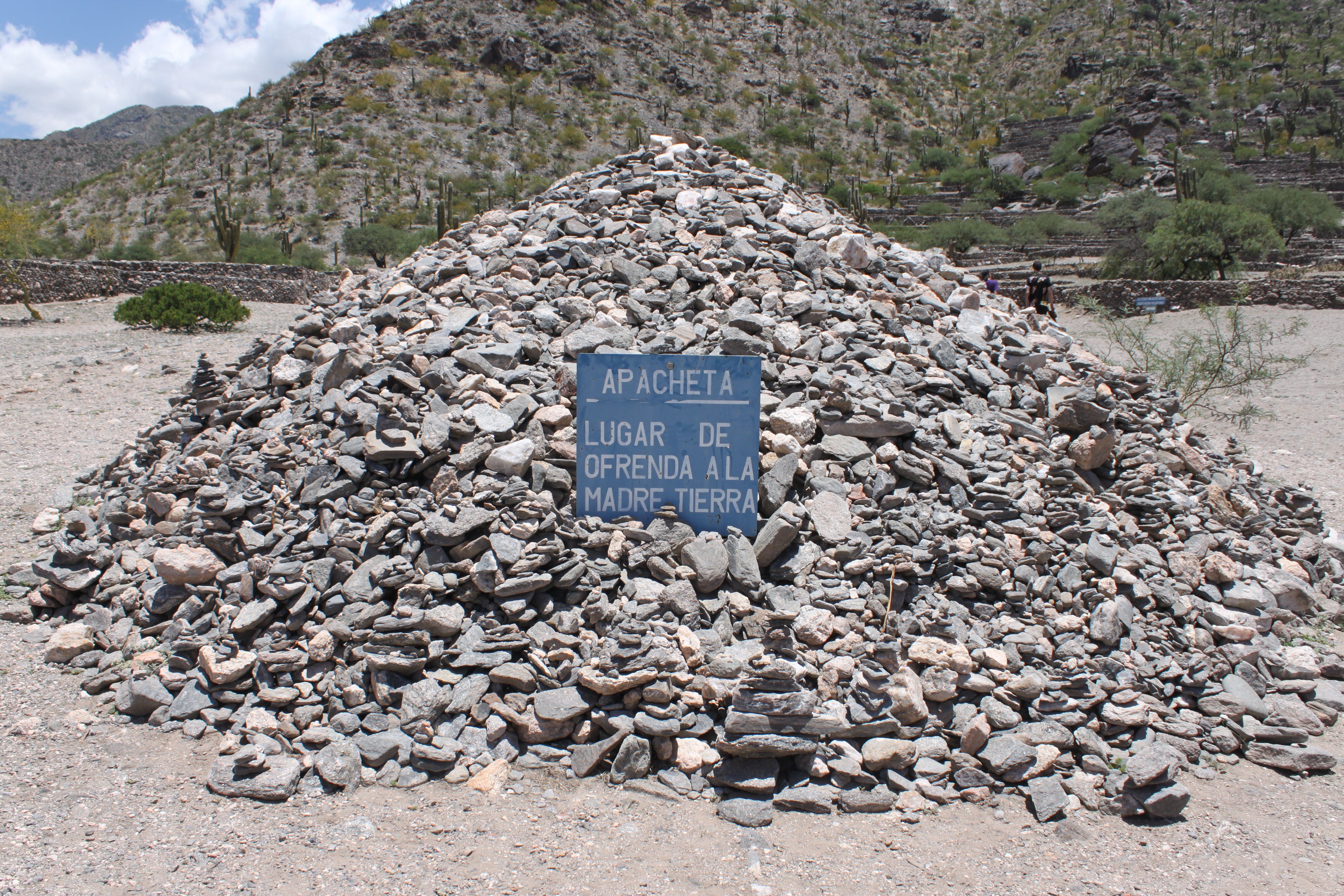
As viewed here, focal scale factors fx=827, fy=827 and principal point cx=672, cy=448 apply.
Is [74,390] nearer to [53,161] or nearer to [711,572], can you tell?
[711,572]

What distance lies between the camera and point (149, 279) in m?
20.4

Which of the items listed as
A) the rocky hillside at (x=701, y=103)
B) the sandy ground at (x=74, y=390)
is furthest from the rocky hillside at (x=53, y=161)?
the sandy ground at (x=74, y=390)

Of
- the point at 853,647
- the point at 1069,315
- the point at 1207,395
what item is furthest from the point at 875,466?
the point at 1069,315

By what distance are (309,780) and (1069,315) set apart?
66.2 feet

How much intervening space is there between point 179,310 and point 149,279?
6.76 meters

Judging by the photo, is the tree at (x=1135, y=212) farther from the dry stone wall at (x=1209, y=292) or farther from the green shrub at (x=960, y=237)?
the dry stone wall at (x=1209, y=292)

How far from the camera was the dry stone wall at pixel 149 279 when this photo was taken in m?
19.3

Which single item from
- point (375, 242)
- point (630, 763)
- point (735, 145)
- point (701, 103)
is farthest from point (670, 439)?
point (701, 103)

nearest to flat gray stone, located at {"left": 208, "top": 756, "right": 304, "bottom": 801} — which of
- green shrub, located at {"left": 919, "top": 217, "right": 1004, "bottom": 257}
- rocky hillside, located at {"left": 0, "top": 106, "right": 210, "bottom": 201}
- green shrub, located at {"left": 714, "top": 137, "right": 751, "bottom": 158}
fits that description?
green shrub, located at {"left": 919, "top": 217, "right": 1004, "bottom": 257}

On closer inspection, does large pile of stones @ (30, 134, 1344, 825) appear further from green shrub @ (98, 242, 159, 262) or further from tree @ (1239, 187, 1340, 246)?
tree @ (1239, 187, 1340, 246)

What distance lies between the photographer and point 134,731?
3.53 m

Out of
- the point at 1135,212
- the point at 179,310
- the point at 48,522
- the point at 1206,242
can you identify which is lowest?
the point at 48,522

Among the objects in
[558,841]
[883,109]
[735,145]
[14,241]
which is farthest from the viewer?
[883,109]

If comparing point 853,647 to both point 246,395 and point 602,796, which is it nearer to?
point 602,796
